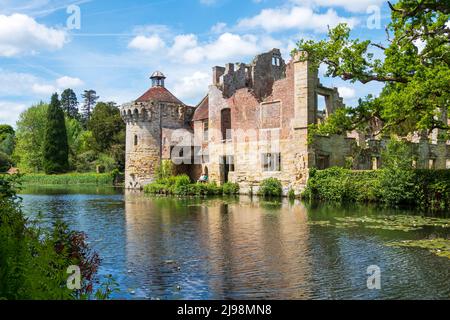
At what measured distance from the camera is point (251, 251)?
11516mm

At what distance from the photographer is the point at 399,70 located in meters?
18.6

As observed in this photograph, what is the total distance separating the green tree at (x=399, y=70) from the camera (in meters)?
17.1

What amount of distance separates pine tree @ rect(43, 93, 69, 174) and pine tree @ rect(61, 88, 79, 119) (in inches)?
1503

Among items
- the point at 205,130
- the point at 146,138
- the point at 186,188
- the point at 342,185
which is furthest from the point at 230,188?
the point at 146,138

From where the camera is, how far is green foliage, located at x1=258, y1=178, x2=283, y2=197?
30.9 meters

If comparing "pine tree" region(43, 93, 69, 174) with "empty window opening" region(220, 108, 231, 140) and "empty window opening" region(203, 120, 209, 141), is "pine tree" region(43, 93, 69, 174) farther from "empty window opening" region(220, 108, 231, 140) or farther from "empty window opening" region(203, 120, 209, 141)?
"empty window opening" region(220, 108, 231, 140)

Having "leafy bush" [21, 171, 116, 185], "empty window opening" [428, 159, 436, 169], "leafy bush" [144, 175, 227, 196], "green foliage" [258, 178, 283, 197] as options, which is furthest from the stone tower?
"empty window opening" [428, 159, 436, 169]

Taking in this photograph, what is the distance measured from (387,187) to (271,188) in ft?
29.7

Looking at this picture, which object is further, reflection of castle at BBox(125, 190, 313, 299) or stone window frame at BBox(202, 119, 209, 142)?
stone window frame at BBox(202, 119, 209, 142)

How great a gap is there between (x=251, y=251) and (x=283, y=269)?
207cm

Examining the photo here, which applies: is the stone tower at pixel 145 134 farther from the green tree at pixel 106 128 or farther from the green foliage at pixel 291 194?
the green foliage at pixel 291 194

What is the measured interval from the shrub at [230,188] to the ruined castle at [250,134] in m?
0.61
